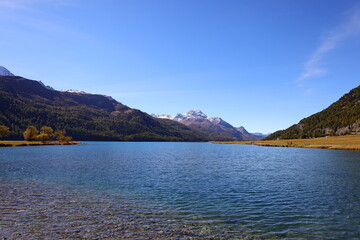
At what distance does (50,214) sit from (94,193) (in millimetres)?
9528

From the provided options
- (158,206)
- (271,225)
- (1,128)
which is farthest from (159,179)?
(1,128)

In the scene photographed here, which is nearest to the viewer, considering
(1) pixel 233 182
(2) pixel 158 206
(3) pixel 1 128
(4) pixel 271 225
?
(4) pixel 271 225

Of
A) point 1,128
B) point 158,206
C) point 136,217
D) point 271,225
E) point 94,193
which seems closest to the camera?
point 271,225

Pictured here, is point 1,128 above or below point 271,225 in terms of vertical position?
above

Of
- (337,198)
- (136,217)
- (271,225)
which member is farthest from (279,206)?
(136,217)

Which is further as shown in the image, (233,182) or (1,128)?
(1,128)

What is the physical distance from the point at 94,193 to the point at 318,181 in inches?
1425

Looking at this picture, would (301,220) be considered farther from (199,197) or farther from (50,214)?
(50,214)

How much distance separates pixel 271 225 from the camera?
66.4 ft

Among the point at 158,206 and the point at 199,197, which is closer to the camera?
the point at 158,206

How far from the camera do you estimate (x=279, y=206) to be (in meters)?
26.1

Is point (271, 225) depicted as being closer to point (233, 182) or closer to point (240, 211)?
point (240, 211)

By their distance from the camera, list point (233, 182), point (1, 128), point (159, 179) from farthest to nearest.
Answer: point (1, 128) < point (159, 179) < point (233, 182)

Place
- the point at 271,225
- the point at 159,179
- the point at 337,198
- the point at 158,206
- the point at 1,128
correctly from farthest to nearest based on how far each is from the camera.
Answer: the point at 1,128 → the point at 159,179 → the point at 337,198 → the point at 158,206 → the point at 271,225
